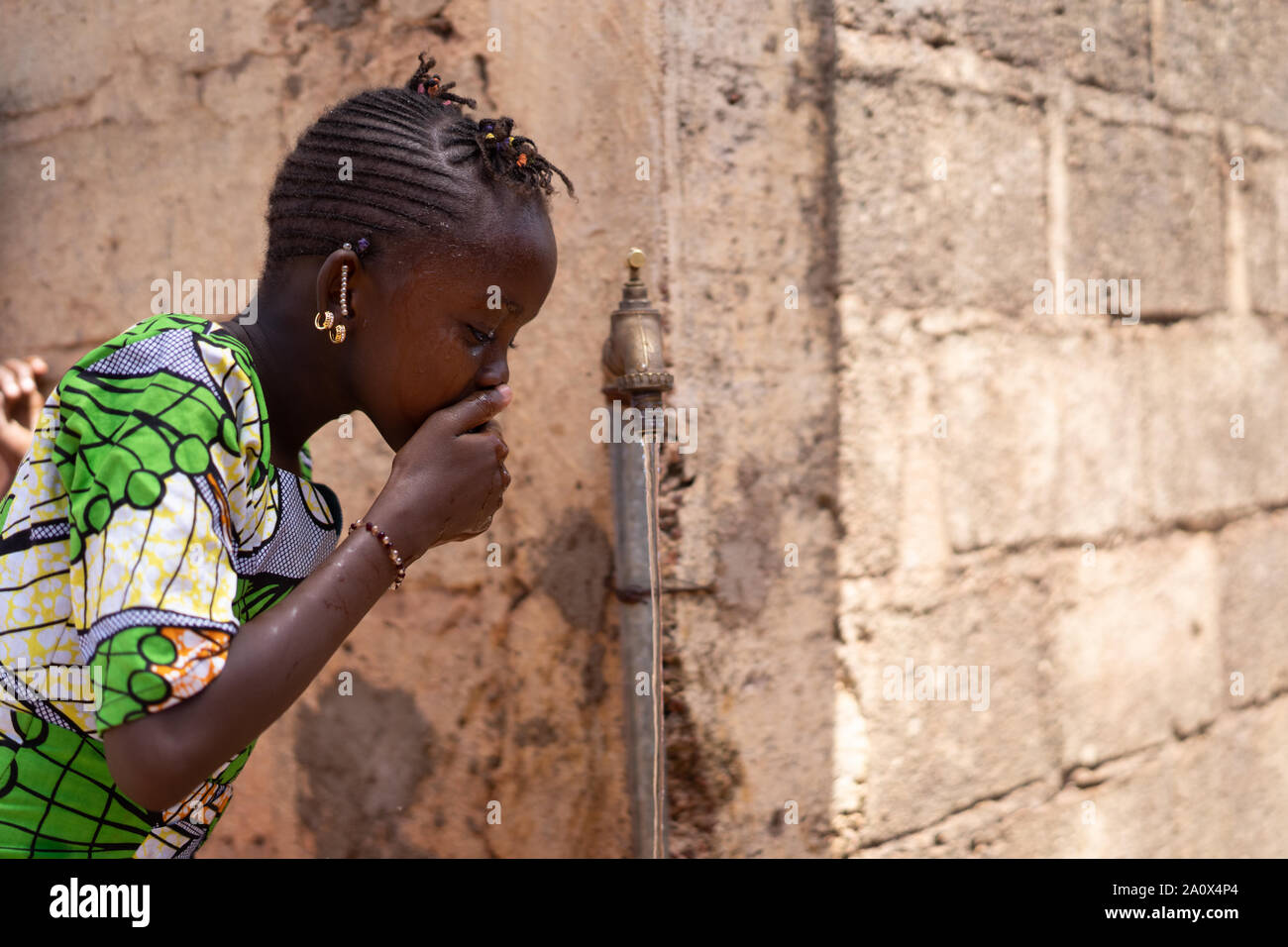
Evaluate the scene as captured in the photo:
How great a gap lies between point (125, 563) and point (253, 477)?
201 millimetres

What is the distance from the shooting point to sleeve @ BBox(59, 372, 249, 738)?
36.2 inches

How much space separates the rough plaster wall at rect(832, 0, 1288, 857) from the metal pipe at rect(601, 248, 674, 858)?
42 centimetres

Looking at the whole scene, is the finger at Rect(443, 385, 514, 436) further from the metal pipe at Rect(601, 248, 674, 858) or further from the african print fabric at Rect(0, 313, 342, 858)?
the metal pipe at Rect(601, 248, 674, 858)

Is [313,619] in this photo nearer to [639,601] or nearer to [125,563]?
[125,563]

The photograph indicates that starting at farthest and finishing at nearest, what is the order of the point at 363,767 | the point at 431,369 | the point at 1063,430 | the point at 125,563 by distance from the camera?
1. the point at 1063,430
2. the point at 363,767
3. the point at 431,369
4. the point at 125,563

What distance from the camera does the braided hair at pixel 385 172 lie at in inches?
47.9

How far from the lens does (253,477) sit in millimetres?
1104

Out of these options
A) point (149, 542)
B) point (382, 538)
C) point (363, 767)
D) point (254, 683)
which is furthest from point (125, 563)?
point (363, 767)

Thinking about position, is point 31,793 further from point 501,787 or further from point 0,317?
point 0,317

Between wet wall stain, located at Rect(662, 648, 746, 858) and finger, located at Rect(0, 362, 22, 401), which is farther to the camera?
wet wall stain, located at Rect(662, 648, 746, 858)

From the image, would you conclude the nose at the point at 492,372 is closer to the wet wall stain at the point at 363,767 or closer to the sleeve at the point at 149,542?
the sleeve at the point at 149,542

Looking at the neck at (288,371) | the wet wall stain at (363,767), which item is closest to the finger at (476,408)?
the neck at (288,371)

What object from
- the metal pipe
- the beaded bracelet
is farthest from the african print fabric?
the metal pipe

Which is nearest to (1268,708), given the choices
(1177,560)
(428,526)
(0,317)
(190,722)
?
(1177,560)
